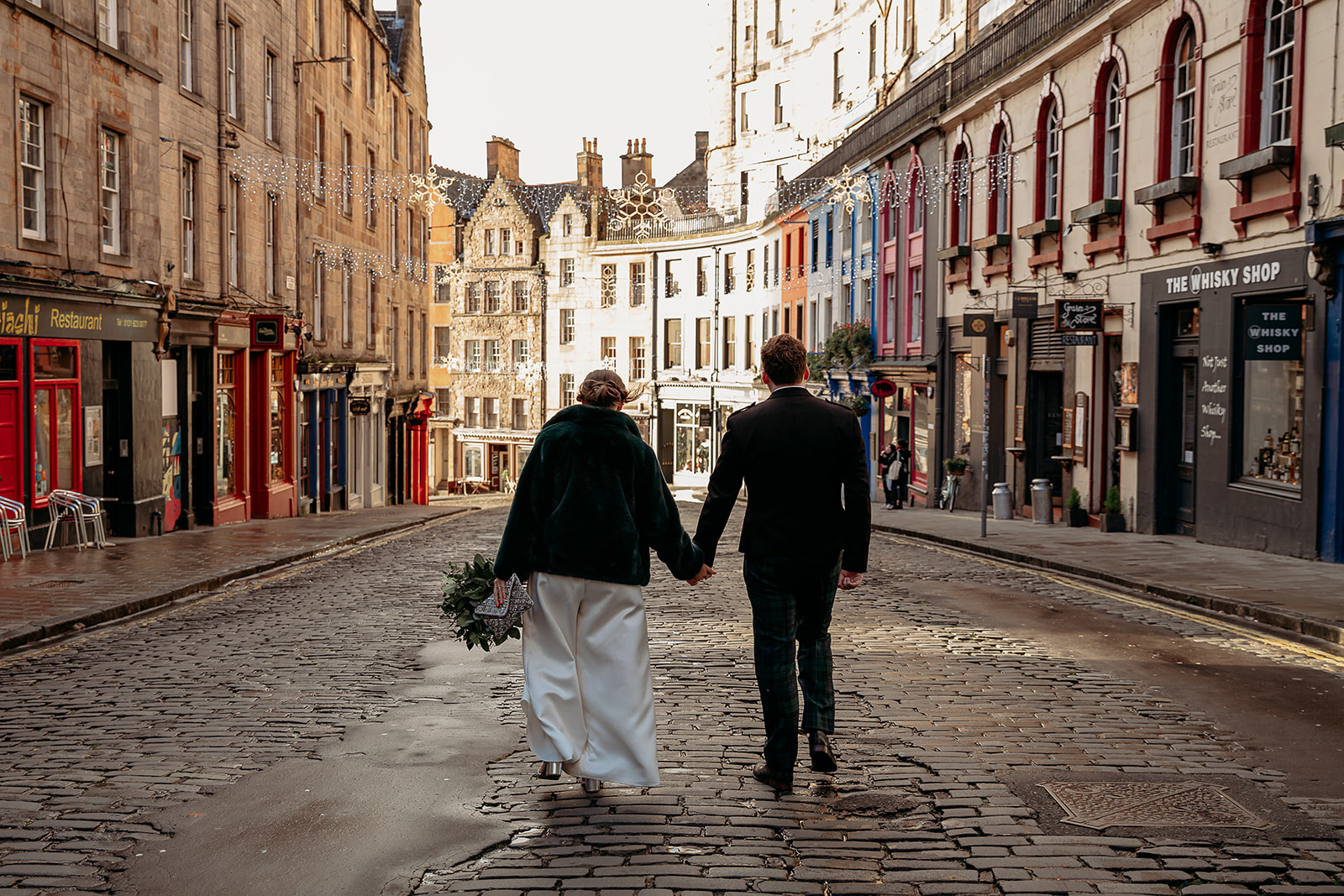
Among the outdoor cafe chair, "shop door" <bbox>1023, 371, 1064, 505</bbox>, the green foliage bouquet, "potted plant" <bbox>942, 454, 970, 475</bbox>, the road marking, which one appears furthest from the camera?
"potted plant" <bbox>942, 454, 970, 475</bbox>

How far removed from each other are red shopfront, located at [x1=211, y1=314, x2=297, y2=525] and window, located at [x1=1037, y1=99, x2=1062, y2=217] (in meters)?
14.1

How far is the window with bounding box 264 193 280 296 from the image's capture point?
85.7 feet

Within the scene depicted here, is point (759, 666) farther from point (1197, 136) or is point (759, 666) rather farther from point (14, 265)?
point (1197, 136)

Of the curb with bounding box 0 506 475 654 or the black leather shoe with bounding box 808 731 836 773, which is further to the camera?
the curb with bounding box 0 506 475 654

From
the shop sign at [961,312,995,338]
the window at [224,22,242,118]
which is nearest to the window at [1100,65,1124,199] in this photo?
the shop sign at [961,312,995,338]

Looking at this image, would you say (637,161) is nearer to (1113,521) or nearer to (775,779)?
(1113,521)

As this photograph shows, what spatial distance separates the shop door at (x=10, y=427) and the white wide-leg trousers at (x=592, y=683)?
13351 millimetres

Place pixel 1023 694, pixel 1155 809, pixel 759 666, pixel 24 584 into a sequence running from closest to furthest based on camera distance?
pixel 1155 809, pixel 759 666, pixel 1023 694, pixel 24 584

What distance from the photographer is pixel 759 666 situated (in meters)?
5.79

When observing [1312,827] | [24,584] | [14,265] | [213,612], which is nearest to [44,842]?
[1312,827]

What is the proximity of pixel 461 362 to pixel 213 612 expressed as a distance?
53235 millimetres

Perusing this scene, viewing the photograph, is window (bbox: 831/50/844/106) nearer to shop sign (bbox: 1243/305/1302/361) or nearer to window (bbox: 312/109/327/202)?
window (bbox: 312/109/327/202)

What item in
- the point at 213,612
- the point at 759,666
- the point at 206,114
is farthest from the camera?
the point at 206,114

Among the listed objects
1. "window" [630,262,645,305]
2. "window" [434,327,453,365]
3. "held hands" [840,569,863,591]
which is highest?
"window" [630,262,645,305]
